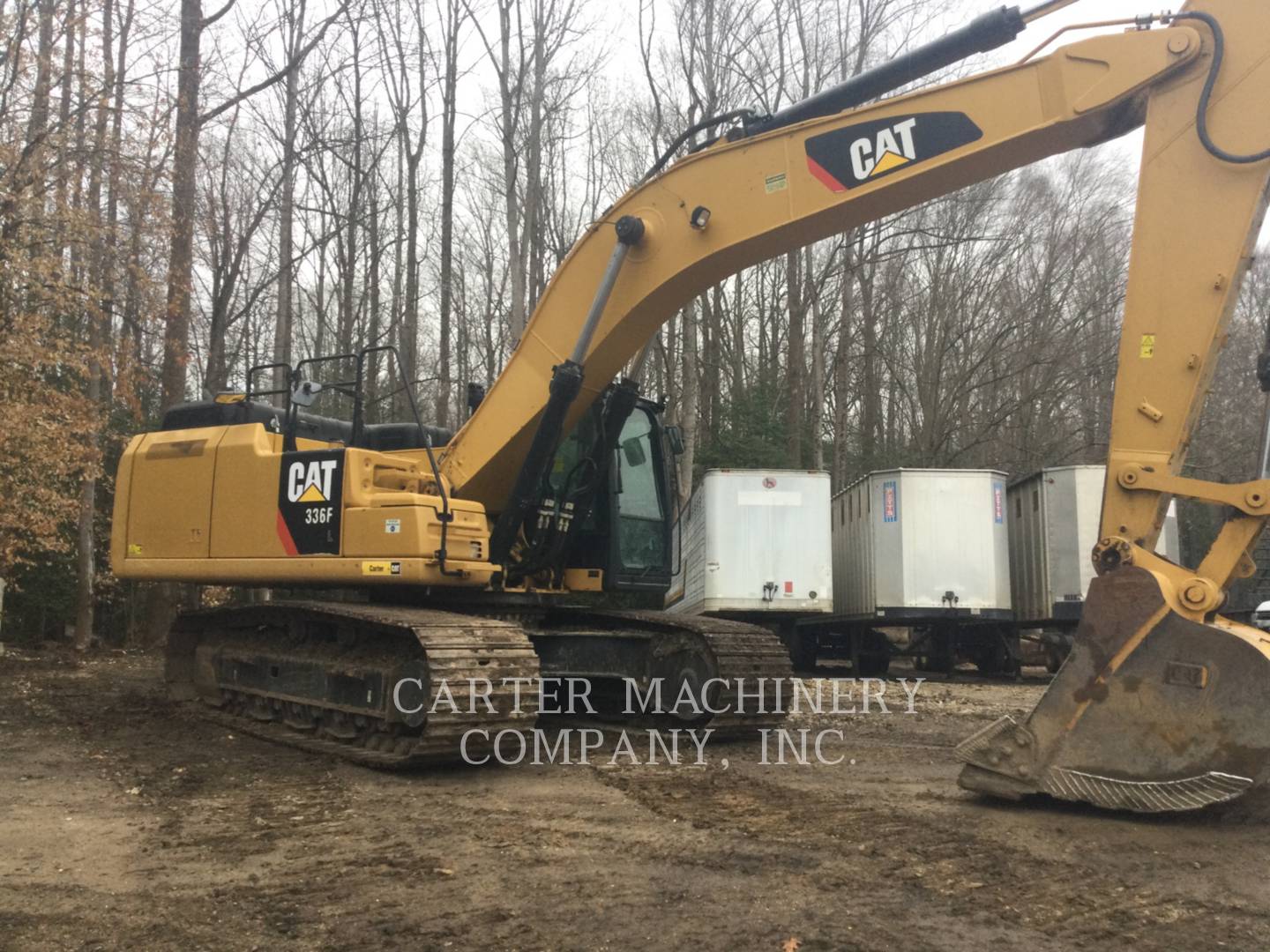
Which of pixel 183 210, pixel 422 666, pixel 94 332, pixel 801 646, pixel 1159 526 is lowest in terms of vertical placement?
pixel 801 646

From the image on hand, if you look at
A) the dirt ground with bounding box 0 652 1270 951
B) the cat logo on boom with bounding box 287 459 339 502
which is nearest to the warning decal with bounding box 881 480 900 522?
the dirt ground with bounding box 0 652 1270 951

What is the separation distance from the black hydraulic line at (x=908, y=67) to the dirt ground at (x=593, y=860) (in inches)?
150

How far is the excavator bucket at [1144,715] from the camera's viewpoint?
4715mm

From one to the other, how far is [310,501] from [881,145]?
4.07 metres

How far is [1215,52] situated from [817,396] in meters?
19.1

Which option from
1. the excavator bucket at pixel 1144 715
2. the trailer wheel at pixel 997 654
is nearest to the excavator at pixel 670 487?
the excavator bucket at pixel 1144 715

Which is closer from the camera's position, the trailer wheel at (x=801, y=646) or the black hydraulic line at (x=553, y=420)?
the black hydraulic line at (x=553, y=420)

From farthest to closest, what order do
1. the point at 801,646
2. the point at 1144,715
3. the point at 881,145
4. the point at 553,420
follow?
1. the point at 801,646
2. the point at 553,420
3. the point at 881,145
4. the point at 1144,715

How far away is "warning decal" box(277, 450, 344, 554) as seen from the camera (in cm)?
718

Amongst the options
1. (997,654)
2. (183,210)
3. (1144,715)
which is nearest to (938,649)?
(997,654)

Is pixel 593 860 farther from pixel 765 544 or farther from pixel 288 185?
pixel 288 185

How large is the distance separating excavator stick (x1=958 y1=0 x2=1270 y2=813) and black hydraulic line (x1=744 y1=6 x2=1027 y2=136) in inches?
32.5

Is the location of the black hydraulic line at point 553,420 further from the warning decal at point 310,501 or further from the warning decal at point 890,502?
the warning decal at point 890,502

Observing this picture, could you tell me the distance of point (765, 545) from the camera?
15.1 metres
